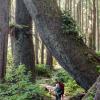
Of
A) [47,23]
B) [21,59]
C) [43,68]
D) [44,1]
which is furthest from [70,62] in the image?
[43,68]

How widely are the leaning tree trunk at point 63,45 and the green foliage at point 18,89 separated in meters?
1.76

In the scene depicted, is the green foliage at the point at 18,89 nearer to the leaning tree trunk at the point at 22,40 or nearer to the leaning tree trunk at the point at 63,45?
the leaning tree trunk at the point at 63,45

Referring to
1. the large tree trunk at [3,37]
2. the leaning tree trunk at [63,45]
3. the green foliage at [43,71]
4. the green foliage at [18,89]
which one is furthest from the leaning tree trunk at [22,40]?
the green foliage at [43,71]

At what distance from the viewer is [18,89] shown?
14133 mm

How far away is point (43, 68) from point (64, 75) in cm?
862

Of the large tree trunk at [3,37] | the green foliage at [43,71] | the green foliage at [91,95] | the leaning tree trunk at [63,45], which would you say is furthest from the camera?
the green foliage at [43,71]

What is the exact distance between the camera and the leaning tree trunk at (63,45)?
14086 mm

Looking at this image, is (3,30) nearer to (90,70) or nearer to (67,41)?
(67,41)

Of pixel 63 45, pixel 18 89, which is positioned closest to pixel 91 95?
pixel 63 45

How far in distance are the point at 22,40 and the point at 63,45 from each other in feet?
→ 14.5

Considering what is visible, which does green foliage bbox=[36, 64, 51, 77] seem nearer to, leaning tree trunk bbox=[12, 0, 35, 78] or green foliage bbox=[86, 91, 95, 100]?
leaning tree trunk bbox=[12, 0, 35, 78]

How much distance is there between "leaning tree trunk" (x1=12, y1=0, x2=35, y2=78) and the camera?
18.1m

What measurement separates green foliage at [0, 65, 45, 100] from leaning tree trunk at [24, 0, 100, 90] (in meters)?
1.76

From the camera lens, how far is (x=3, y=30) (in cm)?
1512
